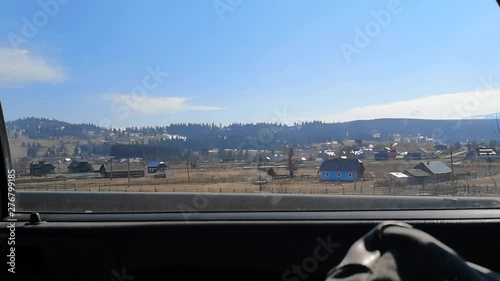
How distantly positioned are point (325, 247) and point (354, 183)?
459mm

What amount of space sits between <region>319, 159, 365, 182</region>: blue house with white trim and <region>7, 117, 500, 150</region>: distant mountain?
0.50 ft

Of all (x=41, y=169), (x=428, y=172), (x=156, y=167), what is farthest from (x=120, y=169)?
(x=428, y=172)

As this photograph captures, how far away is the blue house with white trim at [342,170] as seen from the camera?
3.19m

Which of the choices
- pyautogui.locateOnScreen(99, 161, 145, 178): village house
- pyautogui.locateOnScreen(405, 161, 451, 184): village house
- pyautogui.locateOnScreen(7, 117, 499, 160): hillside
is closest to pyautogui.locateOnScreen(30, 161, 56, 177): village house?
pyautogui.locateOnScreen(7, 117, 499, 160): hillside

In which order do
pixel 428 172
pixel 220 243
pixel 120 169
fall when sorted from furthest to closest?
pixel 120 169 < pixel 428 172 < pixel 220 243

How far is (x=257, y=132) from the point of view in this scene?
10.9 ft

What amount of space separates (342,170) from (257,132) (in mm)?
591

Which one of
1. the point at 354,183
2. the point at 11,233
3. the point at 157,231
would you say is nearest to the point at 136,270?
the point at 157,231

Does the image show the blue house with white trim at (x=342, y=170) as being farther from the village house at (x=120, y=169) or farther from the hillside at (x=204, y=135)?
the village house at (x=120, y=169)

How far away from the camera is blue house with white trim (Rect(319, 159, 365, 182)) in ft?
10.5

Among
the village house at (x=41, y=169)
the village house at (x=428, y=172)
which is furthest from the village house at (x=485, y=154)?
the village house at (x=41, y=169)

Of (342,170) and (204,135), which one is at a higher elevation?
(204,135)

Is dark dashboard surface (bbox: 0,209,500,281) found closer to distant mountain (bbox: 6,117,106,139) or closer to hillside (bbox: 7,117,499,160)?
hillside (bbox: 7,117,499,160)

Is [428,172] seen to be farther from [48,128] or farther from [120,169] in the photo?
[48,128]
